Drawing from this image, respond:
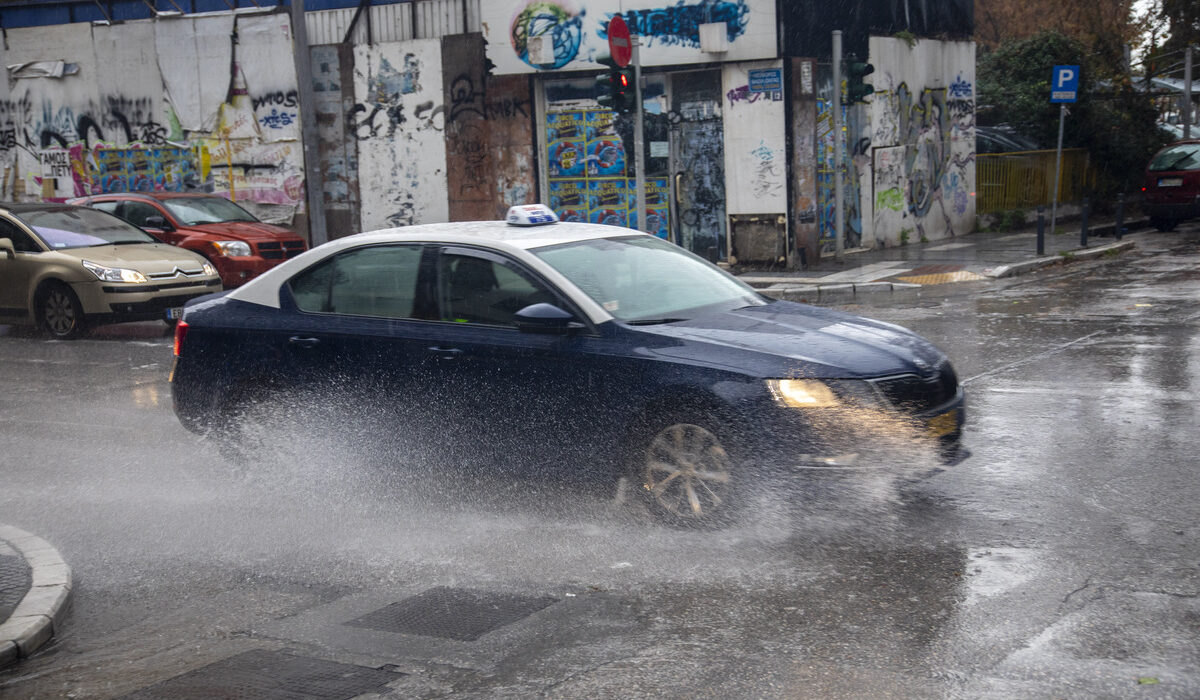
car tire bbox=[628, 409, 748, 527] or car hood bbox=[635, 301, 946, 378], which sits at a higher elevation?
car hood bbox=[635, 301, 946, 378]

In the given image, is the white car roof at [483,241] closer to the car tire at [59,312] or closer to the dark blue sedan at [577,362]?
the dark blue sedan at [577,362]

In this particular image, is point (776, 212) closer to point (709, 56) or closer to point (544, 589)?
point (709, 56)

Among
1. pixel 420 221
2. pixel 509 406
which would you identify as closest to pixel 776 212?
pixel 420 221

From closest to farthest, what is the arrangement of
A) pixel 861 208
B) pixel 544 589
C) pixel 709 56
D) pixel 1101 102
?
pixel 544 589 < pixel 709 56 < pixel 861 208 < pixel 1101 102

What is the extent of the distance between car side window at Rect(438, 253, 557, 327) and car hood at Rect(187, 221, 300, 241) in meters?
11.2

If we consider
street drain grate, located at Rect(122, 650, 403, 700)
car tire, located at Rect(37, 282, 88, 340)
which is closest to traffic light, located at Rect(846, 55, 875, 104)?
car tire, located at Rect(37, 282, 88, 340)

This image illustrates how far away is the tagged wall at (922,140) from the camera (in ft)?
75.6

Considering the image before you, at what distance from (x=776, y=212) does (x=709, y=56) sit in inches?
107

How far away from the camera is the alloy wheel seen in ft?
19.8

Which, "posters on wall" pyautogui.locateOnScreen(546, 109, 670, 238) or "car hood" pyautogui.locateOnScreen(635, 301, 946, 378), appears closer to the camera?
"car hood" pyautogui.locateOnScreen(635, 301, 946, 378)

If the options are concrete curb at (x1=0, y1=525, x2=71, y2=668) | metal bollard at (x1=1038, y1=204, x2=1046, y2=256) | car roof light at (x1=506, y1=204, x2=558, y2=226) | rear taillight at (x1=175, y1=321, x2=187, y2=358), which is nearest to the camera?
concrete curb at (x1=0, y1=525, x2=71, y2=668)

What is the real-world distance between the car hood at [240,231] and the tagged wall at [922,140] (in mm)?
10870

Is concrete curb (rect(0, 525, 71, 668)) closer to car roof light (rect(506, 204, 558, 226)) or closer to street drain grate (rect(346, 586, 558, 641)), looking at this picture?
street drain grate (rect(346, 586, 558, 641))

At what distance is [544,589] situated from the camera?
5395 mm
